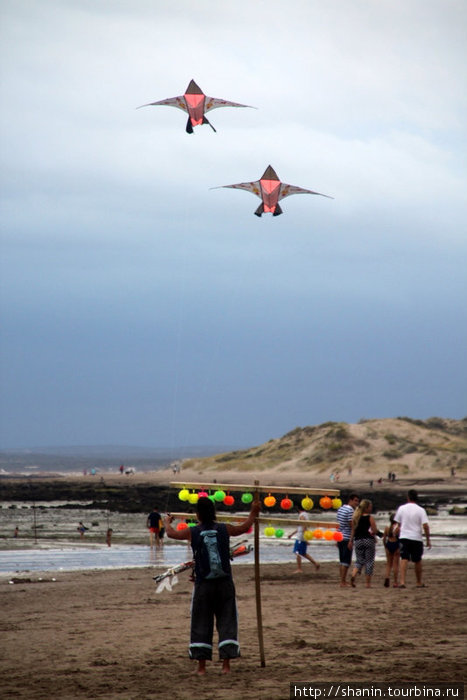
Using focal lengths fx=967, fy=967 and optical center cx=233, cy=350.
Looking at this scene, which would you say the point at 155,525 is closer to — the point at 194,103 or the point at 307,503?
the point at 194,103

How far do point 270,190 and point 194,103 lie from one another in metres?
1.99

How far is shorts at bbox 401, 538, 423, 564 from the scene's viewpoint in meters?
14.3

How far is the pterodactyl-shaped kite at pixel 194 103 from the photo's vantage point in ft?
54.2

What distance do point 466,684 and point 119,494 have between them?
48844 millimetres

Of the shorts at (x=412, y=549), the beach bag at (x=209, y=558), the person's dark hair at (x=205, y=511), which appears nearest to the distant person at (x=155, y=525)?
the shorts at (x=412, y=549)

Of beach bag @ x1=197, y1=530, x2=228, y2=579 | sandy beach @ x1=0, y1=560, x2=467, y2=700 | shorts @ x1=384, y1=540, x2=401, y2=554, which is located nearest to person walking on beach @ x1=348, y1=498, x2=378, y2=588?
sandy beach @ x1=0, y1=560, x2=467, y2=700

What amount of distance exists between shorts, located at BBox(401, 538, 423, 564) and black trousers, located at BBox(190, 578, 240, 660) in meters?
6.77

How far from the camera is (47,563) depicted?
19.9 meters

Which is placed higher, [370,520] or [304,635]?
[370,520]

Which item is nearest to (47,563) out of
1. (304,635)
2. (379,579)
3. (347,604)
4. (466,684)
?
(379,579)

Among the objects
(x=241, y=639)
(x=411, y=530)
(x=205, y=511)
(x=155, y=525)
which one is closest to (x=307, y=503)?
(x=205, y=511)

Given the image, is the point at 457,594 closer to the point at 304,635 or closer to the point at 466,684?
the point at 304,635

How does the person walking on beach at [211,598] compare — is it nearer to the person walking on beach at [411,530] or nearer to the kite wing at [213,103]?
the person walking on beach at [411,530]

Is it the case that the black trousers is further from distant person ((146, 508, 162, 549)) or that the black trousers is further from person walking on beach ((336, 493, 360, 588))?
distant person ((146, 508, 162, 549))
